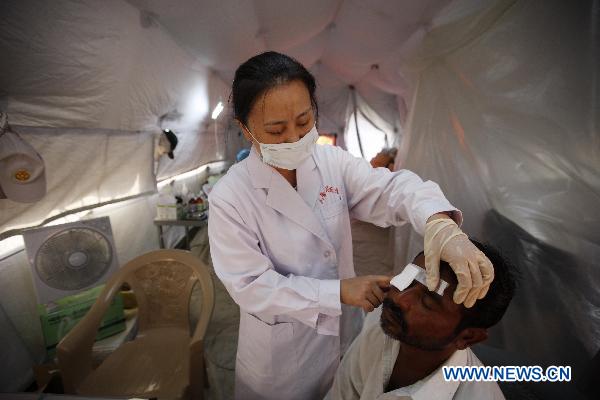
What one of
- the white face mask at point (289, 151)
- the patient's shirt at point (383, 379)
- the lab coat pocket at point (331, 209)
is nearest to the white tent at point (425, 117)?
the patient's shirt at point (383, 379)

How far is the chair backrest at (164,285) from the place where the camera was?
70.4 inches

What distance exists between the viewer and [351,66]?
18.0ft

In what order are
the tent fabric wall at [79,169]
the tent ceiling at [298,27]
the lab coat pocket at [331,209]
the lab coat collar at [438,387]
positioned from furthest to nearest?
the tent ceiling at [298,27] < the tent fabric wall at [79,169] < the lab coat pocket at [331,209] < the lab coat collar at [438,387]

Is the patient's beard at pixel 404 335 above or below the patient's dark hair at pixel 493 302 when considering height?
below

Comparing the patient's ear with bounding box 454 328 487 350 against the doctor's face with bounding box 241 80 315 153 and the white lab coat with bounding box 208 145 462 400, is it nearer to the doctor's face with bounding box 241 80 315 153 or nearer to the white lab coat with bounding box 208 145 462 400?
the white lab coat with bounding box 208 145 462 400

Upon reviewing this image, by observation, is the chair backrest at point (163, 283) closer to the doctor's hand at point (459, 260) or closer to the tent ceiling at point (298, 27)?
the doctor's hand at point (459, 260)

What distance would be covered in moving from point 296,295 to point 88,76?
1877 millimetres

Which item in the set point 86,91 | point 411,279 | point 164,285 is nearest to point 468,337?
point 411,279

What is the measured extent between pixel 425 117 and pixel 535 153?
114cm

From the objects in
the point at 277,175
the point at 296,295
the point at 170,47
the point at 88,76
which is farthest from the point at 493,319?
the point at 170,47

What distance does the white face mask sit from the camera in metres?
1.02

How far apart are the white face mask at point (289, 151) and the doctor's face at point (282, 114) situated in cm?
2

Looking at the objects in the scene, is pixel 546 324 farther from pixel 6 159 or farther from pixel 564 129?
pixel 6 159

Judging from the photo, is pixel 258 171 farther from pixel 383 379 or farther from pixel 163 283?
pixel 163 283
